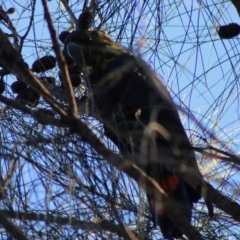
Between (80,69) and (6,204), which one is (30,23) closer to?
(80,69)

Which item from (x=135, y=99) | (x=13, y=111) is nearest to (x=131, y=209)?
(x=13, y=111)

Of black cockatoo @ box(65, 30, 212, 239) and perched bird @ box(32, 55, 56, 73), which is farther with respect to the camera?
perched bird @ box(32, 55, 56, 73)

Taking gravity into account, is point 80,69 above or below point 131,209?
above

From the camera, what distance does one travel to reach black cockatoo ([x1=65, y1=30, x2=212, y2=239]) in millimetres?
1537

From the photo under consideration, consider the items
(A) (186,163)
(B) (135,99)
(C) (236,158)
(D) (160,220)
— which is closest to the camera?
(C) (236,158)

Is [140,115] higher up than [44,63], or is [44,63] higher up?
[44,63]

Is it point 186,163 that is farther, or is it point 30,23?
point 30,23

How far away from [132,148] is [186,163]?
0.15 m

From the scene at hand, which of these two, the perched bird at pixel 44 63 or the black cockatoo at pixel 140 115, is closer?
the black cockatoo at pixel 140 115

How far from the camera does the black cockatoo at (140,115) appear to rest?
5.04 ft

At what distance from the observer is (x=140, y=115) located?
1849 millimetres

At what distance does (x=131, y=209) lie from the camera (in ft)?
5.25

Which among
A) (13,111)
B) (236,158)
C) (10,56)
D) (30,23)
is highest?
(30,23)

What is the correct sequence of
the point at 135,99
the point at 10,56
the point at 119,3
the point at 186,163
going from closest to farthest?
the point at 10,56 → the point at 186,163 → the point at 119,3 → the point at 135,99
